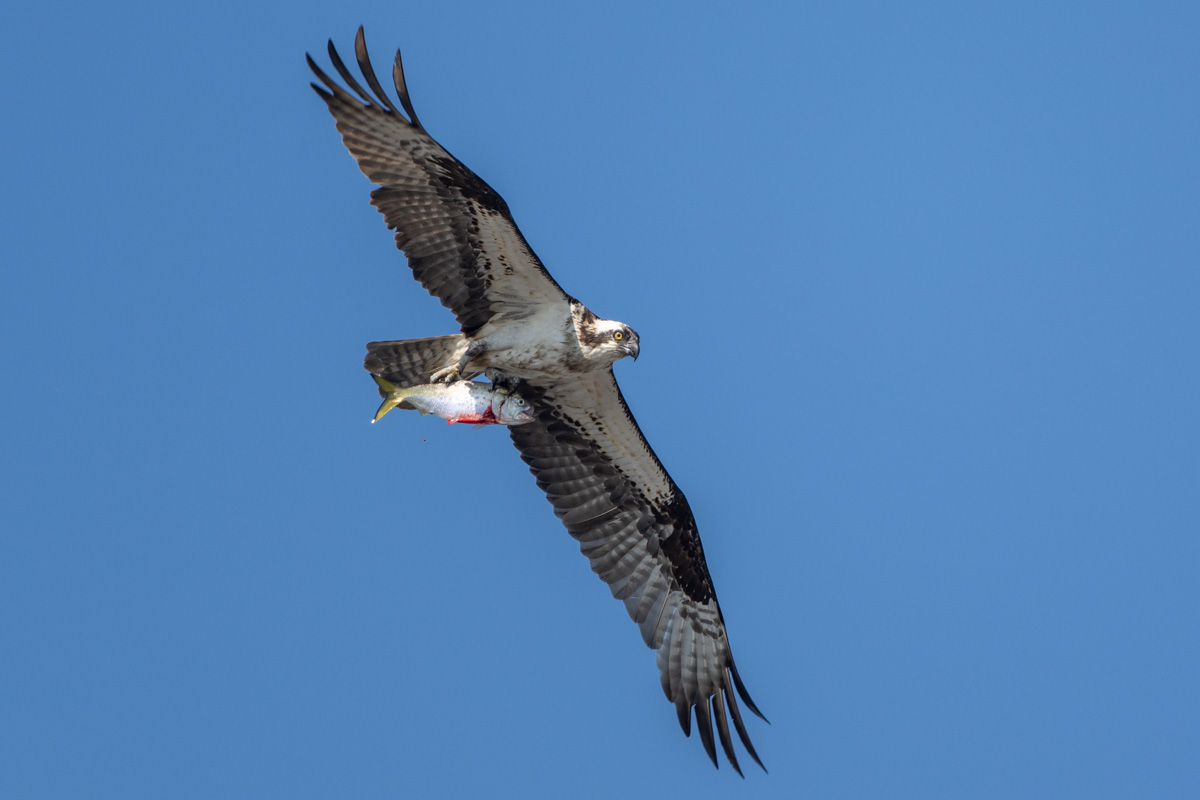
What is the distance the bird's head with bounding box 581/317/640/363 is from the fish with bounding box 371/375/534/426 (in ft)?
3.06

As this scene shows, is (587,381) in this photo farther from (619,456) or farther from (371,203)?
(371,203)

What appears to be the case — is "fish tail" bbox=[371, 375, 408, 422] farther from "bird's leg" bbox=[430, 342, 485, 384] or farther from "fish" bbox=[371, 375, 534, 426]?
"bird's leg" bbox=[430, 342, 485, 384]

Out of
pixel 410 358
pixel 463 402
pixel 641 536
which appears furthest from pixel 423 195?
pixel 641 536

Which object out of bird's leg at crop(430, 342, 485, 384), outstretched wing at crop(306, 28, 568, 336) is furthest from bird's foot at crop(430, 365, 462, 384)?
outstretched wing at crop(306, 28, 568, 336)

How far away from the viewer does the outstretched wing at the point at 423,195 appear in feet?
33.6

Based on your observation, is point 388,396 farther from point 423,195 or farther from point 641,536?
point 641,536

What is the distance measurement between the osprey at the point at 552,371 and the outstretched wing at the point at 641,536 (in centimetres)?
1

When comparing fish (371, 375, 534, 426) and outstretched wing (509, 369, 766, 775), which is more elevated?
fish (371, 375, 534, 426)

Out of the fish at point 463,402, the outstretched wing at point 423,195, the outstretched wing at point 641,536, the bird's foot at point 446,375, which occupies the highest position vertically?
the outstretched wing at point 423,195

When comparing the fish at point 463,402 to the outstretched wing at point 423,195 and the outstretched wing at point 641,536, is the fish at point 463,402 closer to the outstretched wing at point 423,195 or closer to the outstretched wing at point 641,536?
the outstretched wing at point 641,536

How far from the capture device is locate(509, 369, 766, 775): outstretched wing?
11.9 metres

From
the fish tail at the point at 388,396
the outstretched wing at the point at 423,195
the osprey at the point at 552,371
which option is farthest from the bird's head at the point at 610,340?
the fish tail at the point at 388,396

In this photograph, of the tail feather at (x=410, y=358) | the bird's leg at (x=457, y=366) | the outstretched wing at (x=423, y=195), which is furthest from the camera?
the bird's leg at (x=457, y=366)

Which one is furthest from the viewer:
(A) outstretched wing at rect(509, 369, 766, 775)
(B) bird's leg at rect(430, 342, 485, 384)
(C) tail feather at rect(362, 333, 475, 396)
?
(A) outstretched wing at rect(509, 369, 766, 775)
